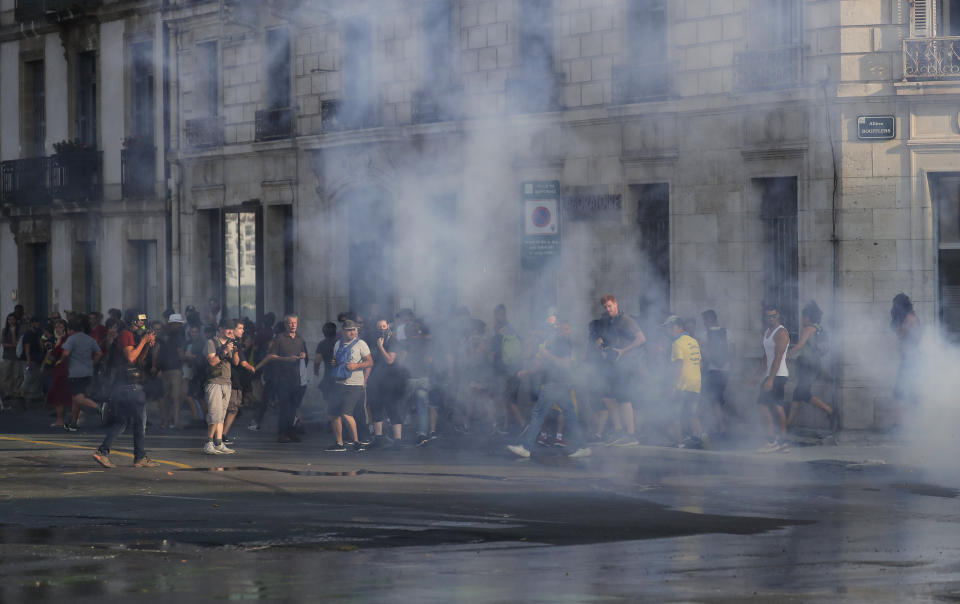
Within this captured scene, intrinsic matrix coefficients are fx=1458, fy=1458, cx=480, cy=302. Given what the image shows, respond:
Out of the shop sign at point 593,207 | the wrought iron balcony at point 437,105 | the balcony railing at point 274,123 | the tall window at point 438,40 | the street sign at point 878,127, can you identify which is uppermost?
the tall window at point 438,40

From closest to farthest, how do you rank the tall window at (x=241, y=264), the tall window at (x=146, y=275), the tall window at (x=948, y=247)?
the tall window at (x=948, y=247), the tall window at (x=241, y=264), the tall window at (x=146, y=275)

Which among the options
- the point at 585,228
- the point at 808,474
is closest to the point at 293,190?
the point at 585,228

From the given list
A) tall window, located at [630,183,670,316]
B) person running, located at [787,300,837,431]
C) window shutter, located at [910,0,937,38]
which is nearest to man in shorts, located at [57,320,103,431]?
tall window, located at [630,183,670,316]

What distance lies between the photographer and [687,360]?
13602mm

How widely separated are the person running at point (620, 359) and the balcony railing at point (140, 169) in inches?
476

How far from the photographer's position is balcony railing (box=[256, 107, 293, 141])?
1866 centimetres

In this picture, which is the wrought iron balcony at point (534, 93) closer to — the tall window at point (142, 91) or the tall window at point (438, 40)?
the tall window at point (438, 40)

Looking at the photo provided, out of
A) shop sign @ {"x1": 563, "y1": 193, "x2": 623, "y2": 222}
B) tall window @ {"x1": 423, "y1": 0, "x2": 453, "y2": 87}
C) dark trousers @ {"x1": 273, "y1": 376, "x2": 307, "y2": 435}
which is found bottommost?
dark trousers @ {"x1": 273, "y1": 376, "x2": 307, "y2": 435}

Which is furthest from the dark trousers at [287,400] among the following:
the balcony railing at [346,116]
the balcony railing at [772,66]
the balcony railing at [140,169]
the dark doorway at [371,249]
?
the balcony railing at [140,169]

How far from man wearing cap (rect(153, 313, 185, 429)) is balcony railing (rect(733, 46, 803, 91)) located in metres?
6.96

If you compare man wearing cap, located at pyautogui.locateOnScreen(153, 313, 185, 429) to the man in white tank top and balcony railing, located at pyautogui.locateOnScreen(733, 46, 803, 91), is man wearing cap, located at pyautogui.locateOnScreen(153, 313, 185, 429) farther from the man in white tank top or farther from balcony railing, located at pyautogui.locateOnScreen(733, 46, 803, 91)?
balcony railing, located at pyautogui.locateOnScreen(733, 46, 803, 91)

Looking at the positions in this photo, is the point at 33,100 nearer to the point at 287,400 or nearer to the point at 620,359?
the point at 287,400

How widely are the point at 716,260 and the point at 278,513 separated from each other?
7528mm

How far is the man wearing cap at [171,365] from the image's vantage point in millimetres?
16828
